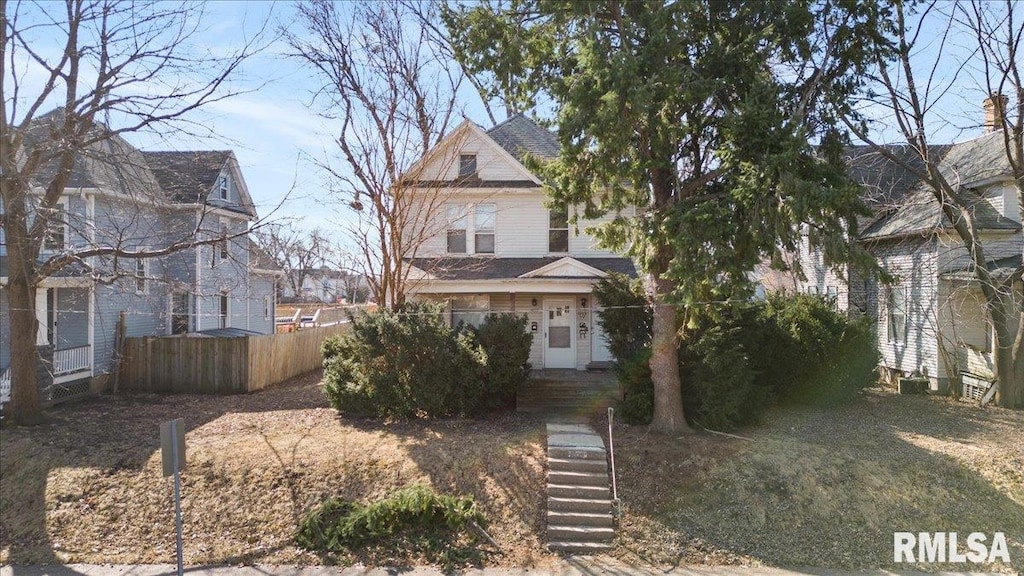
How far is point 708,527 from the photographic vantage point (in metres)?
9.41

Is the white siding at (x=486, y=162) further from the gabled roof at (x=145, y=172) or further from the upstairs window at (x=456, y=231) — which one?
the gabled roof at (x=145, y=172)

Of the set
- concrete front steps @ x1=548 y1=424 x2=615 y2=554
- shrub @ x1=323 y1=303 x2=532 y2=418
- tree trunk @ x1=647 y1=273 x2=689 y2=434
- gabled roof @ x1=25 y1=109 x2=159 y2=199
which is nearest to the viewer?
concrete front steps @ x1=548 y1=424 x2=615 y2=554

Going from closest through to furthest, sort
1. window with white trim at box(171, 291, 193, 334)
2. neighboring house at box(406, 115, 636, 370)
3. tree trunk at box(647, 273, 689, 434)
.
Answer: tree trunk at box(647, 273, 689, 434) → neighboring house at box(406, 115, 636, 370) → window with white trim at box(171, 291, 193, 334)

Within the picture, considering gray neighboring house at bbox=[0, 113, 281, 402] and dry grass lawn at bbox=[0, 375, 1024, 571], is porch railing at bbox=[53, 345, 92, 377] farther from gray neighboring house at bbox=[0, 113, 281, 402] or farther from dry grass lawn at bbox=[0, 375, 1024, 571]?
dry grass lawn at bbox=[0, 375, 1024, 571]

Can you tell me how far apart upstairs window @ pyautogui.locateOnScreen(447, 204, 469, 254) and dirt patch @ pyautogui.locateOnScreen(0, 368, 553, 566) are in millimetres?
6584

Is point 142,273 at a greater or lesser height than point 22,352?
greater

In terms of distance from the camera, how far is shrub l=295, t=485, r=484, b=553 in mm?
9125

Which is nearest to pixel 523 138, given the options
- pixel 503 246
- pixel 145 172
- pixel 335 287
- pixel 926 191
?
pixel 503 246

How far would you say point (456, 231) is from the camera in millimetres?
18094

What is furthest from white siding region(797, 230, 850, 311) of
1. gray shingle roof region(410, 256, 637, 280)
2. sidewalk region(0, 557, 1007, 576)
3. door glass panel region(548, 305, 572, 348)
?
sidewalk region(0, 557, 1007, 576)

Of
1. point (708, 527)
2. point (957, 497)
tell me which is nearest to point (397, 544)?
point (708, 527)

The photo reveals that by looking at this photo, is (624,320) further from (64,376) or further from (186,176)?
(186,176)

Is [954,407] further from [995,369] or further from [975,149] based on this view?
[975,149]

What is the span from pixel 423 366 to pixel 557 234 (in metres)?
7.10
